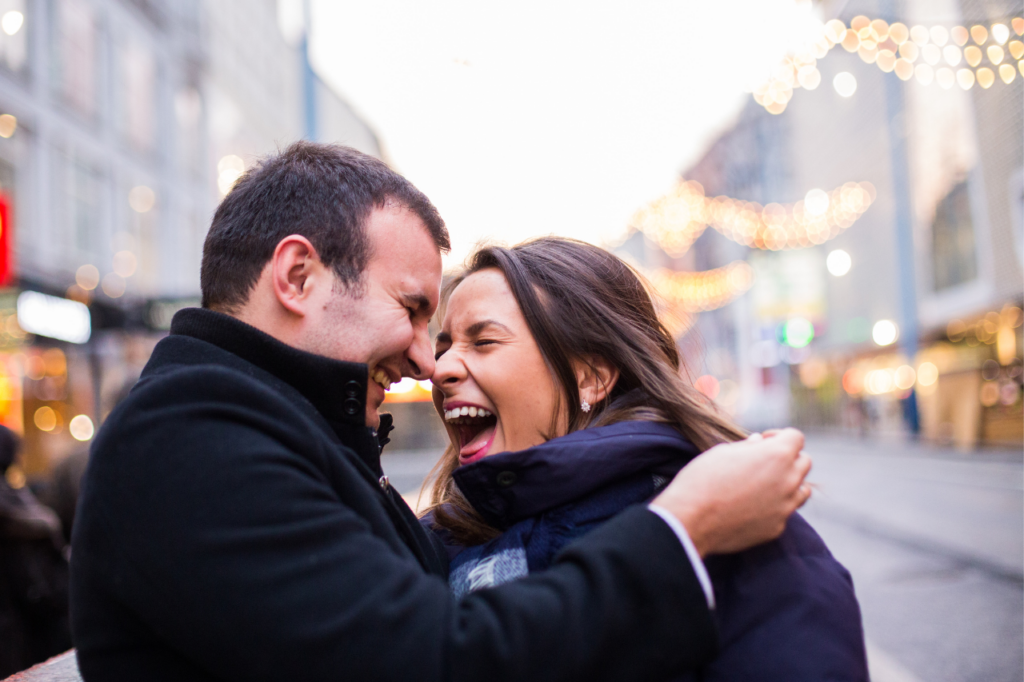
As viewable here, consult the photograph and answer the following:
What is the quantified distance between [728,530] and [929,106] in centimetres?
2781

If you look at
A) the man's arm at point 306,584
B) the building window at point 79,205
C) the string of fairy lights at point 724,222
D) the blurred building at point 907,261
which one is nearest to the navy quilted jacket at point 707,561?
the man's arm at point 306,584

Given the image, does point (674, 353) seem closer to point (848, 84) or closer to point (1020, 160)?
point (1020, 160)

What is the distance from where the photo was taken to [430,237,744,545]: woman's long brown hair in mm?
2289

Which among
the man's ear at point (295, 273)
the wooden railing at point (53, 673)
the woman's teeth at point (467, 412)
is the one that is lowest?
the wooden railing at point (53, 673)

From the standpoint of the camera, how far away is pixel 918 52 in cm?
870

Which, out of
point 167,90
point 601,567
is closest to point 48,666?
point 601,567

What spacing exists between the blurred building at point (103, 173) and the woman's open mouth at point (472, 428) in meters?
5.82

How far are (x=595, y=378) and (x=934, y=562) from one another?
6919mm

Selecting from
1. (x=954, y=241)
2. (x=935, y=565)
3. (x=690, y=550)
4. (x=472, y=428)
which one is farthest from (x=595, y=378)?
(x=954, y=241)

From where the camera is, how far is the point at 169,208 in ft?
72.1

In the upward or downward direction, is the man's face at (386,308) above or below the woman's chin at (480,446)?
above

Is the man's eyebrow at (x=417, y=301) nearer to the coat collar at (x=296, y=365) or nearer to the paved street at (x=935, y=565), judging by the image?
the coat collar at (x=296, y=365)

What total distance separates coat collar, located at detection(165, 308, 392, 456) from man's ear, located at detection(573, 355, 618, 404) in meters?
0.94

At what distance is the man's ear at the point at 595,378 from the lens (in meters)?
2.38
